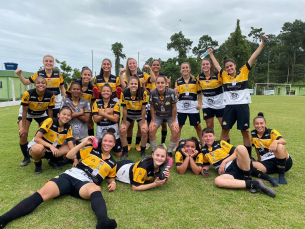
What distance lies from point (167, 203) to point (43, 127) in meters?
2.50

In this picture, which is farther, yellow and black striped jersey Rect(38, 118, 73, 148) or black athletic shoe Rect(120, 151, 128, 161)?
black athletic shoe Rect(120, 151, 128, 161)

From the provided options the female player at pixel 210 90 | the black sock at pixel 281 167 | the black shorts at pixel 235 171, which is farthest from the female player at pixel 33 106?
the black sock at pixel 281 167

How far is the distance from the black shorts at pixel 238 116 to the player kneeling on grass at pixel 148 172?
66.3 inches

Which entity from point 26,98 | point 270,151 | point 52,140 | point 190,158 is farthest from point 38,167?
point 270,151

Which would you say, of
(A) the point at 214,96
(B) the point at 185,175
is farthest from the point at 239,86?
(B) the point at 185,175

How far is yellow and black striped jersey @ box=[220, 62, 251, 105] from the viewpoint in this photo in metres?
3.97

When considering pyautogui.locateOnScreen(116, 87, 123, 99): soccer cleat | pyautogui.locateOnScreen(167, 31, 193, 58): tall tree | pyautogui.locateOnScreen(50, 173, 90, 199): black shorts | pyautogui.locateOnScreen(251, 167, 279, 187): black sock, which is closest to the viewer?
pyautogui.locateOnScreen(50, 173, 90, 199): black shorts

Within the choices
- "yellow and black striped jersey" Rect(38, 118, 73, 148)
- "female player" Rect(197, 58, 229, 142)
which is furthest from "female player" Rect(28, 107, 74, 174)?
"female player" Rect(197, 58, 229, 142)

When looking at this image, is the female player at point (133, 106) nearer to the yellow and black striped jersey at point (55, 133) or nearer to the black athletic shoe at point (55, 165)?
the yellow and black striped jersey at point (55, 133)

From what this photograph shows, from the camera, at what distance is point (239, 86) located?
3.97m

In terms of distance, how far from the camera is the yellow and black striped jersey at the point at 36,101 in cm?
386

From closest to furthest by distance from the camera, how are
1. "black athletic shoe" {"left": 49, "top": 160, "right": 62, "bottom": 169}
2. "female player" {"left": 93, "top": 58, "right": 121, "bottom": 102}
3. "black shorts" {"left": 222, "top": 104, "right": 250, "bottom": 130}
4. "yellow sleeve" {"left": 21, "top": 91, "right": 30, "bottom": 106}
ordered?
"black athletic shoe" {"left": 49, "top": 160, "right": 62, "bottom": 169} → "yellow sleeve" {"left": 21, "top": 91, "right": 30, "bottom": 106} → "black shorts" {"left": 222, "top": 104, "right": 250, "bottom": 130} → "female player" {"left": 93, "top": 58, "right": 121, "bottom": 102}

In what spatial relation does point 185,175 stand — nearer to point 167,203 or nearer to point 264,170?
point 167,203

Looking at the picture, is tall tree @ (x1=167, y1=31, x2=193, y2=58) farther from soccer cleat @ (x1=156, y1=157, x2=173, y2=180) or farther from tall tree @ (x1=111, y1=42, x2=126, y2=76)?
soccer cleat @ (x1=156, y1=157, x2=173, y2=180)
